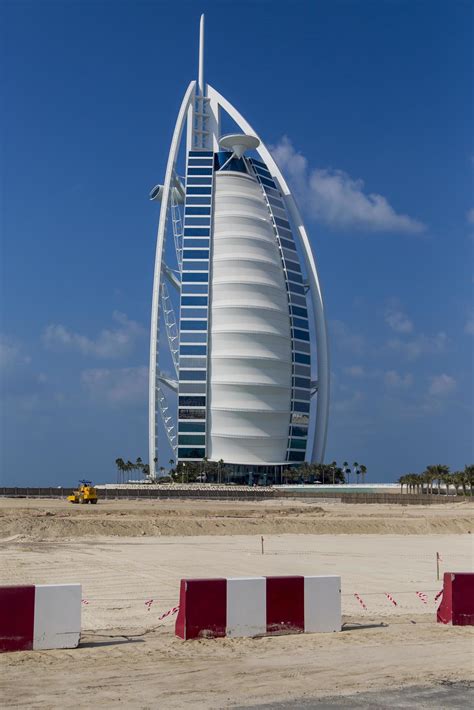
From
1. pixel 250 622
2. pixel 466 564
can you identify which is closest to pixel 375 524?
pixel 466 564

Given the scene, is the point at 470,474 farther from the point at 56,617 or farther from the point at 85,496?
the point at 56,617

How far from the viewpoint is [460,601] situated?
15.4m

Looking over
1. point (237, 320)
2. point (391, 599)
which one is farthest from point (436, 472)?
point (391, 599)

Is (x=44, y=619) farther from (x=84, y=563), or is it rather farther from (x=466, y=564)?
(x=466, y=564)

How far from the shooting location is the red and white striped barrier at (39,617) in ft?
40.9

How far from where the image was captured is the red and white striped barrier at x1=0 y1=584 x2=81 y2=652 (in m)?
12.5

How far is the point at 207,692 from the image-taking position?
10.1 m

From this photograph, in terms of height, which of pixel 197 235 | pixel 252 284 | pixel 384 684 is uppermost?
pixel 197 235

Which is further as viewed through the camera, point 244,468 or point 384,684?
point 244,468

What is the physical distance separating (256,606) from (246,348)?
125077 mm

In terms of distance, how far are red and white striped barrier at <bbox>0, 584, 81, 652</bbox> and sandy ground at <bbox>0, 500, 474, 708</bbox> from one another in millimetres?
306

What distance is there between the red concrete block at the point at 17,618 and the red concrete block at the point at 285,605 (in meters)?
3.88

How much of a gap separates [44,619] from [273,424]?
130 m

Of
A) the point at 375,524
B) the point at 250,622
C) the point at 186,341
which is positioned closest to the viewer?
the point at 250,622
